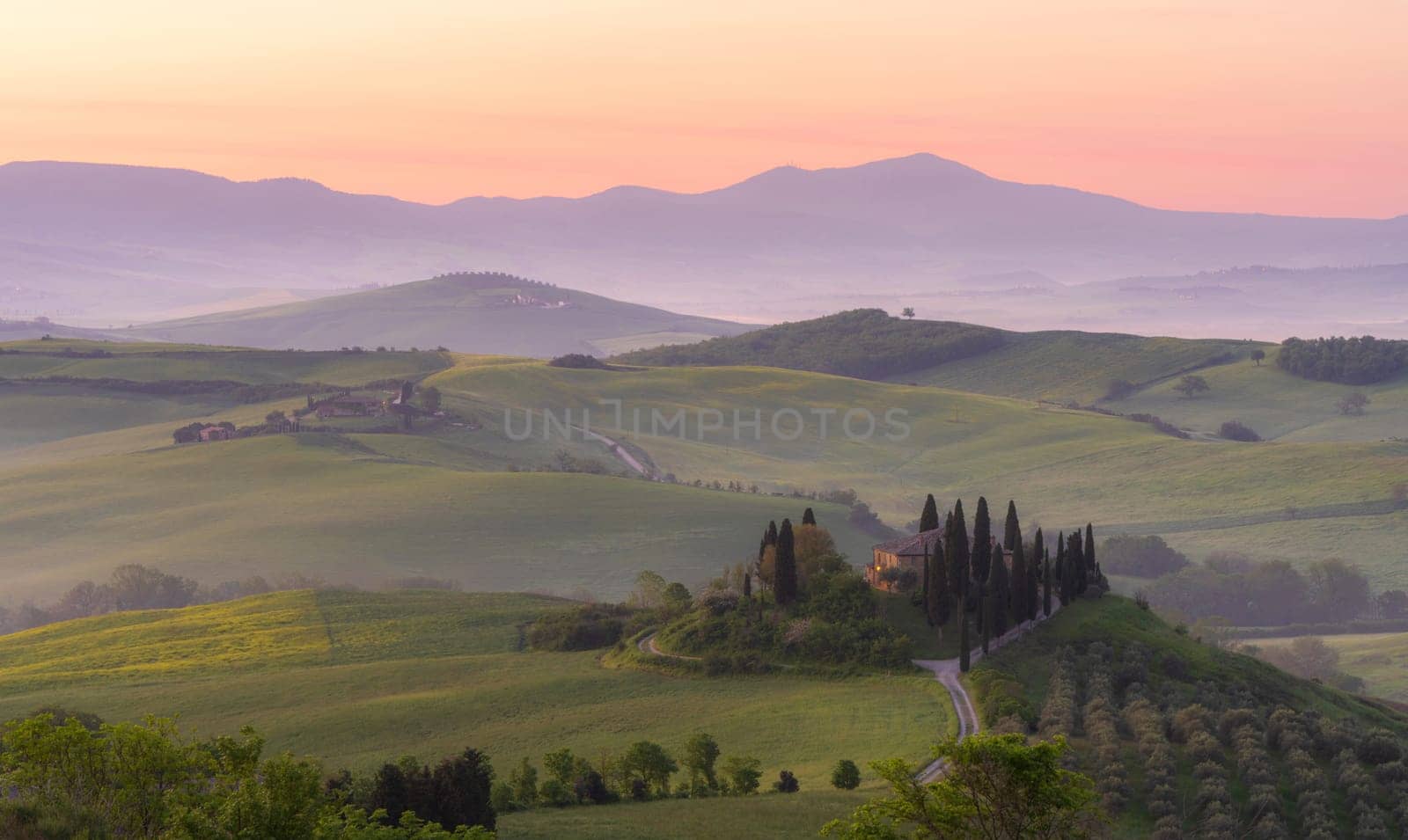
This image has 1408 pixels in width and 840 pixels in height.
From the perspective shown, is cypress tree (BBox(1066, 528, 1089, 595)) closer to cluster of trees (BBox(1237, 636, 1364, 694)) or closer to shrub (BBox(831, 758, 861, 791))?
cluster of trees (BBox(1237, 636, 1364, 694))

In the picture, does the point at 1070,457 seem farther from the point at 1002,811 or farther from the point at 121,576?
the point at 1002,811

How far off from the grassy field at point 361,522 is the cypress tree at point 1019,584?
2067 inches

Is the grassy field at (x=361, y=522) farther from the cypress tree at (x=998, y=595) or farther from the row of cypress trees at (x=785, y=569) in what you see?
the cypress tree at (x=998, y=595)

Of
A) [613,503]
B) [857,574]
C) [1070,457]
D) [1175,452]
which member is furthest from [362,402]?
[857,574]

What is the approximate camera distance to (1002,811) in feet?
103

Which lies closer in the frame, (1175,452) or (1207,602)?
(1207,602)

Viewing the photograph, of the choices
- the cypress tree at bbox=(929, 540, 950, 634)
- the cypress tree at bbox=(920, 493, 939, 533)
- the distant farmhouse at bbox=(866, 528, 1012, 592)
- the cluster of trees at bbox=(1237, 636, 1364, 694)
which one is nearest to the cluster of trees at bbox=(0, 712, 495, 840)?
the cypress tree at bbox=(929, 540, 950, 634)

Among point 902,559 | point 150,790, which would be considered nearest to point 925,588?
point 902,559

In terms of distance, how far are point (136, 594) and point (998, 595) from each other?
80.3m

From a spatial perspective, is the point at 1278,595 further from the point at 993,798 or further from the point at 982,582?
the point at 993,798

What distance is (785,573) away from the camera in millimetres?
72375

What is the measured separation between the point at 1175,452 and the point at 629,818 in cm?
15787

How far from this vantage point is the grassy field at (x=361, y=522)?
124625mm

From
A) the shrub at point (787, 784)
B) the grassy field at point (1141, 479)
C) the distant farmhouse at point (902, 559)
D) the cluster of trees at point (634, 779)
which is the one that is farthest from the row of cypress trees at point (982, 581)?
the grassy field at point (1141, 479)
